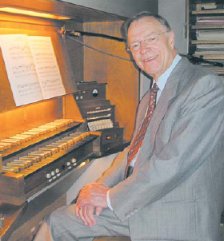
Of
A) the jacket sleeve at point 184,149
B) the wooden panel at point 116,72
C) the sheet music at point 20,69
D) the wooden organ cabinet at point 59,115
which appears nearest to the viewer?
the jacket sleeve at point 184,149

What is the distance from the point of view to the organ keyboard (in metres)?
1.66

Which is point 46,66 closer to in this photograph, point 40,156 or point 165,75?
point 40,156

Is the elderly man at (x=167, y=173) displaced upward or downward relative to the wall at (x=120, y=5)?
downward

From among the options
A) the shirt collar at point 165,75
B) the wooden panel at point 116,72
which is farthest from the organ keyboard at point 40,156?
the shirt collar at point 165,75

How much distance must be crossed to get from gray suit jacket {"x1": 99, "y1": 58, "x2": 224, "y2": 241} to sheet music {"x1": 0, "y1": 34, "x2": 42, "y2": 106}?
2.42 feet

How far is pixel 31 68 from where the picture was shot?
220cm

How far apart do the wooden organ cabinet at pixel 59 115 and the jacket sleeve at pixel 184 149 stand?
451mm

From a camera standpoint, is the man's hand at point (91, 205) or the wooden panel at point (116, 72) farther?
the wooden panel at point (116, 72)

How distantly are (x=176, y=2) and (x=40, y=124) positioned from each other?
144cm

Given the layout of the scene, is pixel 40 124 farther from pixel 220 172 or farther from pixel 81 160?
pixel 220 172

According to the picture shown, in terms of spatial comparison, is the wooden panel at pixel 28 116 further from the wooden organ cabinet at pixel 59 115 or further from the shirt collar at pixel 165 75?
the shirt collar at pixel 165 75

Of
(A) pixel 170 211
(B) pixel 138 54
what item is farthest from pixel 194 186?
(B) pixel 138 54

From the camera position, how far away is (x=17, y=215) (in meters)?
1.75

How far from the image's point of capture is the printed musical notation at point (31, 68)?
2.03 meters
